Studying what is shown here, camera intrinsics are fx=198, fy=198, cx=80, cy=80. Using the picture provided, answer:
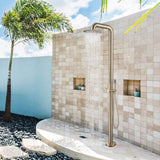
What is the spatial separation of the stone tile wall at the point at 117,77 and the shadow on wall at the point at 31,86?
0.40 meters

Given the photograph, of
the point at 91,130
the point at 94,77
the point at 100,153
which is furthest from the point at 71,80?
the point at 100,153

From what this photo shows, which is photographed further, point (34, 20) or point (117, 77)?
point (34, 20)

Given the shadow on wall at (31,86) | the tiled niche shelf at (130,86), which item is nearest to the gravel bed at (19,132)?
the shadow on wall at (31,86)

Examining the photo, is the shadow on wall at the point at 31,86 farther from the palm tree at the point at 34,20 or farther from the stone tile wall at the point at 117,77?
the palm tree at the point at 34,20

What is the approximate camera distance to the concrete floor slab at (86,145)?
2.63 metres

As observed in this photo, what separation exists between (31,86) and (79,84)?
5.73ft

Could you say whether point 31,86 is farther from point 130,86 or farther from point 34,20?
point 130,86

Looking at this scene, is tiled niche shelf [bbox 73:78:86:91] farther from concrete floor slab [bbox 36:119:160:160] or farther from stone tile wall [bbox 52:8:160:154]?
concrete floor slab [bbox 36:119:160:160]

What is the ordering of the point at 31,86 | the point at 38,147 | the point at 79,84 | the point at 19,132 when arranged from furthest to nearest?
the point at 31,86
the point at 79,84
the point at 19,132
the point at 38,147

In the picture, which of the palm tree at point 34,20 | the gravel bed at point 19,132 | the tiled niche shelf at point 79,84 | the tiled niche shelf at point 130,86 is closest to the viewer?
the gravel bed at point 19,132

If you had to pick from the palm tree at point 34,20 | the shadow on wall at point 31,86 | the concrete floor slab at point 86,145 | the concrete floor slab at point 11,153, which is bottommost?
the concrete floor slab at point 11,153

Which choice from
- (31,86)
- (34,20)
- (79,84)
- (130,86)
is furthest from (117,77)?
(31,86)

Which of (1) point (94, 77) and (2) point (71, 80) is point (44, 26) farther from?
(1) point (94, 77)

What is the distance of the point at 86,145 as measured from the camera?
2.97m
